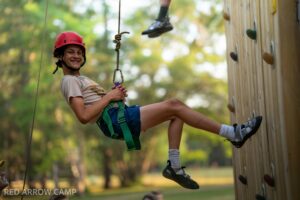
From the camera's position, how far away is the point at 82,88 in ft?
10.6

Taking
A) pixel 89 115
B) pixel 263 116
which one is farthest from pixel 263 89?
pixel 89 115

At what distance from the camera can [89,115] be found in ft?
9.99

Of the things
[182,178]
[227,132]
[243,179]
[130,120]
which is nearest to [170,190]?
[243,179]

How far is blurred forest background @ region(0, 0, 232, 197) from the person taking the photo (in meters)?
15.1

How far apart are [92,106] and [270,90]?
1.10 metres

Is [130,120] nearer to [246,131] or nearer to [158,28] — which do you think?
[246,131]

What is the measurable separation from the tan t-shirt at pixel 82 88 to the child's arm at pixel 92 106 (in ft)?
0.23

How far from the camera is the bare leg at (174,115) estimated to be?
2926 millimetres

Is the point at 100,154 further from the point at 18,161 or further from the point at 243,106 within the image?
the point at 243,106

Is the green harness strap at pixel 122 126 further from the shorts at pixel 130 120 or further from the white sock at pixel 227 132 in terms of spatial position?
A: the white sock at pixel 227 132

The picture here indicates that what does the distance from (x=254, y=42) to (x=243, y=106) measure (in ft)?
2.43

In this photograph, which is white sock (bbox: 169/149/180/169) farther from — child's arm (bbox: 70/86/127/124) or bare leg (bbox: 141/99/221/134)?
child's arm (bbox: 70/86/127/124)

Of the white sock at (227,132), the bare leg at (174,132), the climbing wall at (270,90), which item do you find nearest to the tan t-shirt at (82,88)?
the bare leg at (174,132)

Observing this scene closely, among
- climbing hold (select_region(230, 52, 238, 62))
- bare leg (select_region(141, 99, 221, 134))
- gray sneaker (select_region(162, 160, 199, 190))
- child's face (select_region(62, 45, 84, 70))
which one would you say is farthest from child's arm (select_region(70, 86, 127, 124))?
climbing hold (select_region(230, 52, 238, 62))
